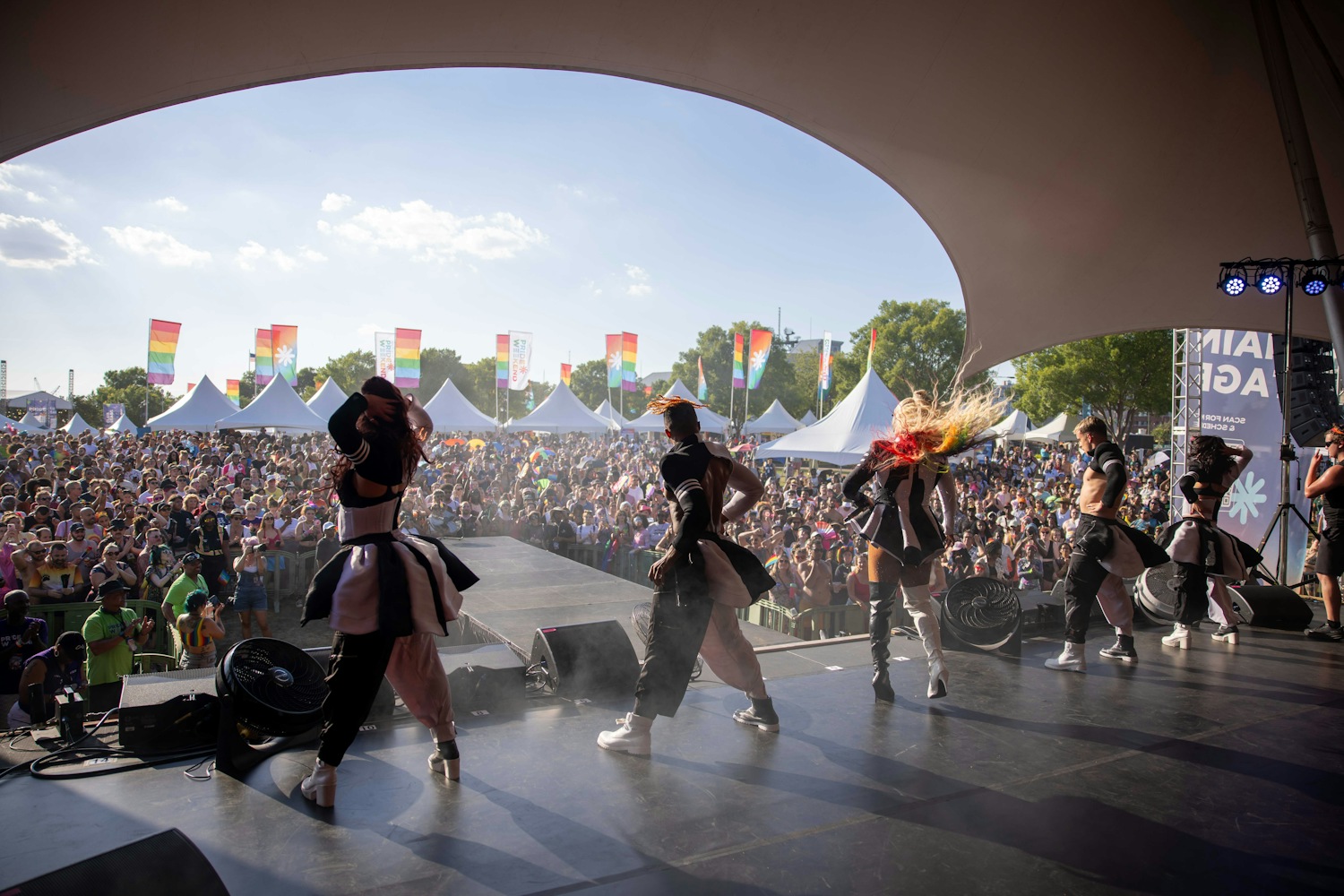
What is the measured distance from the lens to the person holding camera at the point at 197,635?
6.57 meters

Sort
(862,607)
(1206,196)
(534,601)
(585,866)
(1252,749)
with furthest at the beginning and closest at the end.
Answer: (862,607) → (1206,196) → (534,601) → (1252,749) → (585,866)

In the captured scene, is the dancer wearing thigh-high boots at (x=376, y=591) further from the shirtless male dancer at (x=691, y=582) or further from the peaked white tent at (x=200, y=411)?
the peaked white tent at (x=200, y=411)

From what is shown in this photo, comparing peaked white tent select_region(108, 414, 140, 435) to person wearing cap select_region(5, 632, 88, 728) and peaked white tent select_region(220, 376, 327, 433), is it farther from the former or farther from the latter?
person wearing cap select_region(5, 632, 88, 728)

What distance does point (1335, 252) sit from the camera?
6.27 meters

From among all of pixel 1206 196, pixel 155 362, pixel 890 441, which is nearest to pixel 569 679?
pixel 890 441

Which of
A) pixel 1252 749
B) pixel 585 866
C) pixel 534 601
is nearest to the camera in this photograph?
pixel 585 866

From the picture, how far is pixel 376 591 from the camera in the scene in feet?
9.91

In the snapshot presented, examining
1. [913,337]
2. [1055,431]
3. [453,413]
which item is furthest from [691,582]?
[913,337]

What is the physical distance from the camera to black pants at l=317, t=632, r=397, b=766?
9.85 ft

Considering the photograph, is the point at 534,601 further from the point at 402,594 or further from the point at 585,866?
the point at 585,866

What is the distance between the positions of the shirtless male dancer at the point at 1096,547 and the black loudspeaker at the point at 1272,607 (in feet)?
6.38

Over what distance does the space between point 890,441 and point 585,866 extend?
2.96 metres

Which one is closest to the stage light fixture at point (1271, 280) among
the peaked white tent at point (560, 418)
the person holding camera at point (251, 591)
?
the person holding camera at point (251, 591)

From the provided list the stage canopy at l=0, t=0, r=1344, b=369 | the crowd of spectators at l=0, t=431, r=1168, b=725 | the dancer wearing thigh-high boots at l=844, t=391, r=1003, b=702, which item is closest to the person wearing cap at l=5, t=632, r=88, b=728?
the crowd of spectators at l=0, t=431, r=1168, b=725
